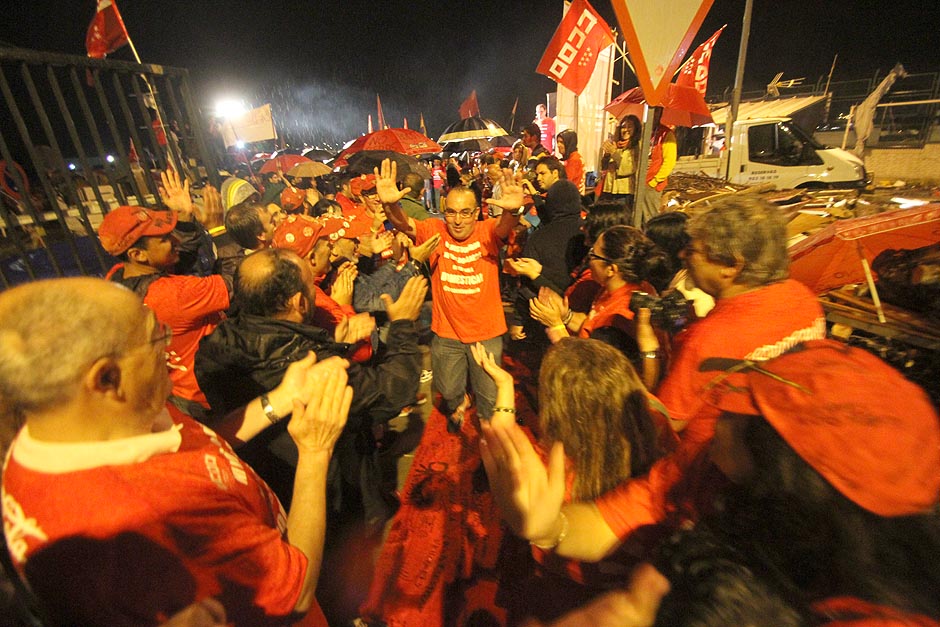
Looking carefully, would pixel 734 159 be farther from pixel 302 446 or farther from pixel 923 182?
pixel 302 446

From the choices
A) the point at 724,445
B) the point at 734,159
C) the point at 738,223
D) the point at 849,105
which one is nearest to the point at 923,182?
the point at 849,105

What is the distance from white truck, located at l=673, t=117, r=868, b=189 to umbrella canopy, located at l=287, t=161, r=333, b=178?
11264 mm

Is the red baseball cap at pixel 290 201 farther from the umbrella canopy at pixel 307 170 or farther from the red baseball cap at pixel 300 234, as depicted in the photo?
the umbrella canopy at pixel 307 170

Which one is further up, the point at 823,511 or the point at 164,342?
the point at 164,342

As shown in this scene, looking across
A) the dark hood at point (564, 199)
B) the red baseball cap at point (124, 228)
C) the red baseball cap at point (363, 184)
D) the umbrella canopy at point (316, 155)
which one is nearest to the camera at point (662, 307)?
the dark hood at point (564, 199)

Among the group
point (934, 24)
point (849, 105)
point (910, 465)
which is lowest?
point (910, 465)

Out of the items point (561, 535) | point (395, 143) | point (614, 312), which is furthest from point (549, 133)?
point (561, 535)

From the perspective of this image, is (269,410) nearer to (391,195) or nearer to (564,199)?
(391,195)

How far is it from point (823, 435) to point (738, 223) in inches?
48.5

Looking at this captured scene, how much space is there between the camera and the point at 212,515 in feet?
3.47

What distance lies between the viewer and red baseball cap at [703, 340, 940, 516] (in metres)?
0.80

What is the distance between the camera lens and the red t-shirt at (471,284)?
346 cm

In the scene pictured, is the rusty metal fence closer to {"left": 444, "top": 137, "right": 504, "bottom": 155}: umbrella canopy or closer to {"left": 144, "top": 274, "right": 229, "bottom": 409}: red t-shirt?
{"left": 144, "top": 274, "right": 229, "bottom": 409}: red t-shirt

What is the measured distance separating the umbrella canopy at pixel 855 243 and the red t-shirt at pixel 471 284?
2394 mm
